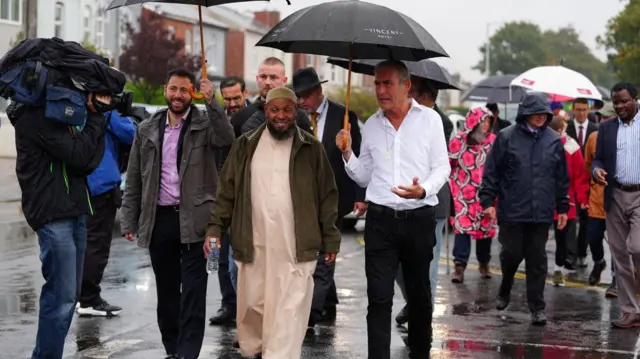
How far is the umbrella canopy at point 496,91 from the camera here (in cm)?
2311

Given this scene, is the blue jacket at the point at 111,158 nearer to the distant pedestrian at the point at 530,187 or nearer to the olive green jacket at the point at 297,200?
the olive green jacket at the point at 297,200

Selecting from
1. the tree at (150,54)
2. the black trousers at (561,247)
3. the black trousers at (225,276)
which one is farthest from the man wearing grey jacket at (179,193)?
the tree at (150,54)

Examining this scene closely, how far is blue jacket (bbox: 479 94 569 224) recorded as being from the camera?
33.3 feet

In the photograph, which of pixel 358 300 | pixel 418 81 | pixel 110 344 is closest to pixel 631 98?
pixel 418 81

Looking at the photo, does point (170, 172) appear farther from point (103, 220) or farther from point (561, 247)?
point (561, 247)

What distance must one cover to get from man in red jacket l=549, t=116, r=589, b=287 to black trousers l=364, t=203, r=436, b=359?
508 cm

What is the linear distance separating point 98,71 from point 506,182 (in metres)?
4.60

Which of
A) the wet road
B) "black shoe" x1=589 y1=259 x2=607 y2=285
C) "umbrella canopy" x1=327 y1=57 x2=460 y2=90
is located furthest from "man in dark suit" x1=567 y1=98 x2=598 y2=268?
"umbrella canopy" x1=327 y1=57 x2=460 y2=90

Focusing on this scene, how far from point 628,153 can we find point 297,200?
4212 millimetres

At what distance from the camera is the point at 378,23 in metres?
7.46

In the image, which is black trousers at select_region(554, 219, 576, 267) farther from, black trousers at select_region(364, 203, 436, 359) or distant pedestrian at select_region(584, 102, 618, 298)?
black trousers at select_region(364, 203, 436, 359)

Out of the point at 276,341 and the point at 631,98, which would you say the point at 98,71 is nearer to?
the point at 276,341

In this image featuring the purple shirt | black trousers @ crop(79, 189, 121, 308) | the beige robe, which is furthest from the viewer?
black trousers @ crop(79, 189, 121, 308)

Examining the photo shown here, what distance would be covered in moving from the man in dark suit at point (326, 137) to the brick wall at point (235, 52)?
6459 cm
